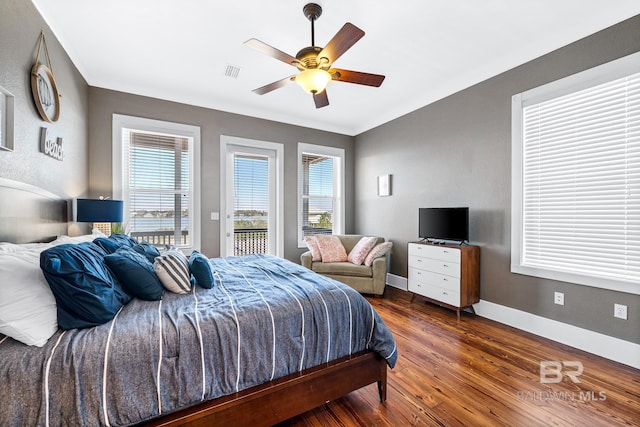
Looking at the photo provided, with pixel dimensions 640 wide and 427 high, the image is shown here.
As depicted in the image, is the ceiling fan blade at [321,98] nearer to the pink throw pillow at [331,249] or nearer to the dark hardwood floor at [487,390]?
the pink throw pillow at [331,249]

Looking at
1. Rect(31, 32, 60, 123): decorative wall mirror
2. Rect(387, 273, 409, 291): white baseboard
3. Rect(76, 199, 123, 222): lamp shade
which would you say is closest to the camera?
Rect(31, 32, 60, 123): decorative wall mirror

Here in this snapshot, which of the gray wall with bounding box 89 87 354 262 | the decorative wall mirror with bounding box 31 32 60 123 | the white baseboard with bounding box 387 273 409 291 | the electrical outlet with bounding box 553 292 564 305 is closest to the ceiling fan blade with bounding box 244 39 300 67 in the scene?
the decorative wall mirror with bounding box 31 32 60 123

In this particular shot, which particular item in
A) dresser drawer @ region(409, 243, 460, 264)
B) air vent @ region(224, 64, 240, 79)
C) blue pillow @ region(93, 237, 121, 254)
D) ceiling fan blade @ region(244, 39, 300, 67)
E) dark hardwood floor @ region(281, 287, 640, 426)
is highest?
air vent @ region(224, 64, 240, 79)

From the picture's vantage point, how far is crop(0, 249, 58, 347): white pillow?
1098mm

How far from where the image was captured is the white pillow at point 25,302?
3.60ft

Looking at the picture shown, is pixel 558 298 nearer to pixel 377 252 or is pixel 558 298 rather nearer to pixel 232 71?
pixel 377 252

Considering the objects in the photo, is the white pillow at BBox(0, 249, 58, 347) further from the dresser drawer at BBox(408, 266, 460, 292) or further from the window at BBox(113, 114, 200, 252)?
the dresser drawer at BBox(408, 266, 460, 292)

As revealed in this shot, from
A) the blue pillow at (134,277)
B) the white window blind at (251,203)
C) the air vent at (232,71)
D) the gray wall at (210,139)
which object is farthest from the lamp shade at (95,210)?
the air vent at (232,71)

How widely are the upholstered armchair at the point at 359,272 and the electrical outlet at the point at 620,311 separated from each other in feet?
7.33

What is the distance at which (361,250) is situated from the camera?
4.24 meters

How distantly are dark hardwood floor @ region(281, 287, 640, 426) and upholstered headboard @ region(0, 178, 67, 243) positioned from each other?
6.83 feet

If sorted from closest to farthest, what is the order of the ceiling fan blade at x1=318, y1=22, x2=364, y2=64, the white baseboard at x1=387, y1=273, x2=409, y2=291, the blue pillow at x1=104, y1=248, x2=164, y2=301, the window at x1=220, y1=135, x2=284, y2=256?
the blue pillow at x1=104, y1=248, x2=164, y2=301 < the ceiling fan blade at x1=318, y1=22, x2=364, y2=64 < the window at x1=220, y1=135, x2=284, y2=256 < the white baseboard at x1=387, y1=273, x2=409, y2=291

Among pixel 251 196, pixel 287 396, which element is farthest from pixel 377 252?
pixel 287 396

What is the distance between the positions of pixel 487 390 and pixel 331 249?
8.91ft
